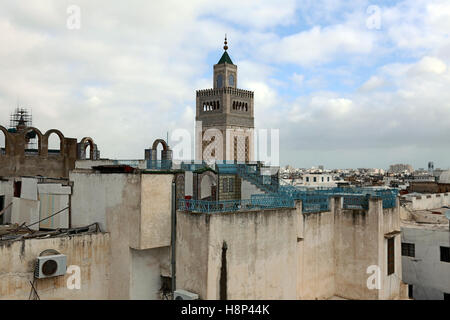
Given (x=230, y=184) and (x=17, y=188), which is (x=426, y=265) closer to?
(x=230, y=184)

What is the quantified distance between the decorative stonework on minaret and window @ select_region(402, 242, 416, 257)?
Answer: 94.4ft

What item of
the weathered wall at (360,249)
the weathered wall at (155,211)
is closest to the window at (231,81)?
the weathered wall at (360,249)

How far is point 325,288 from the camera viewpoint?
1686cm

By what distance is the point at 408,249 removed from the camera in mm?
20844

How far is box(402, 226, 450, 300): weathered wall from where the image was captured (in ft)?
64.0

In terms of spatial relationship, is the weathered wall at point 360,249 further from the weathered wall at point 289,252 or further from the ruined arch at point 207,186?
the ruined arch at point 207,186

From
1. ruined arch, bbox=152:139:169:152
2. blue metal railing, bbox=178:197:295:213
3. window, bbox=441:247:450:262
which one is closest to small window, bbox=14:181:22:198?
ruined arch, bbox=152:139:169:152

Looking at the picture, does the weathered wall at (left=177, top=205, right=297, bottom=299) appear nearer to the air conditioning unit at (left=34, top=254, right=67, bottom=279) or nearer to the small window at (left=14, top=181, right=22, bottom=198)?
the air conditioning unit at (left=34, top=254, right=67, bottom=279)

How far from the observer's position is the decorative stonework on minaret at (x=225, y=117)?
48.5 metres

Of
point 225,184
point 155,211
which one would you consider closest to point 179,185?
point 155,211

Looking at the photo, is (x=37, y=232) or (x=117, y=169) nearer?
(x=37, y=232)

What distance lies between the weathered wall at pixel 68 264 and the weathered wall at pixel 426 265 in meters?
16.0

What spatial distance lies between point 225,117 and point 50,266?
38.1m
